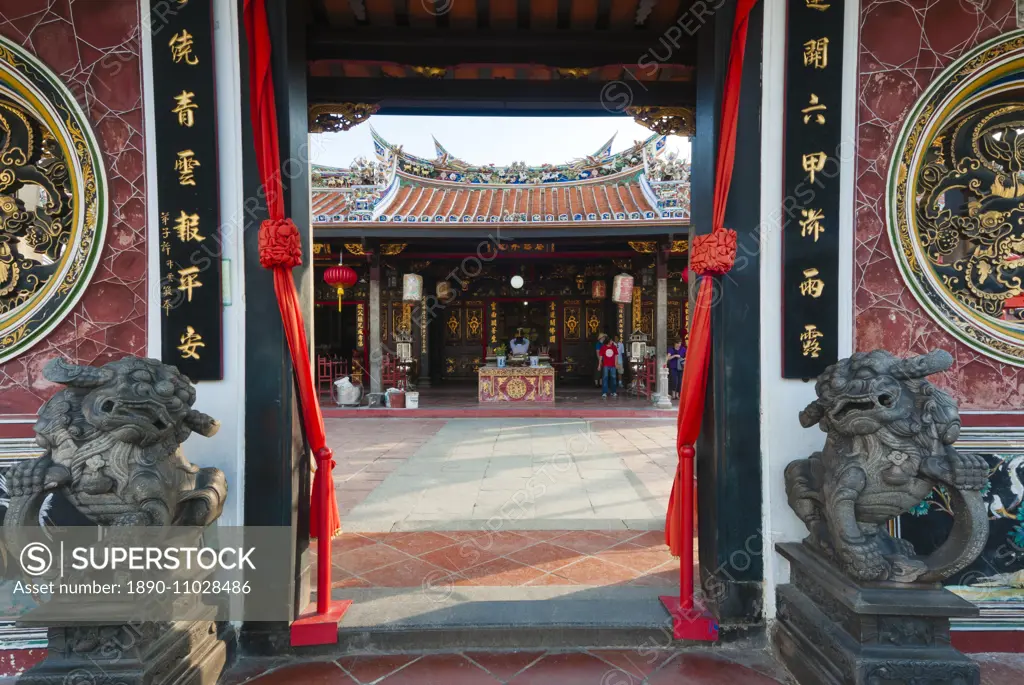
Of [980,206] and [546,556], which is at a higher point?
[980,206]

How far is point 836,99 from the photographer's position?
2.55m

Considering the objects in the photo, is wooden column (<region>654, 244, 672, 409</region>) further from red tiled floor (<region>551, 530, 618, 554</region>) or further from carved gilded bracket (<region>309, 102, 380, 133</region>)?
carved gilded bracket (<region>309, 102, 380, 133</region>)

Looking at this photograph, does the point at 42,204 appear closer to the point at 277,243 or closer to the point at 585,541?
the point at 277,243

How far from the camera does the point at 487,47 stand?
3.22 m

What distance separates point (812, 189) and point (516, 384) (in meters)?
8.41

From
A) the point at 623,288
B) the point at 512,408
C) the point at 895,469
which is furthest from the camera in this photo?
the point at 623,288

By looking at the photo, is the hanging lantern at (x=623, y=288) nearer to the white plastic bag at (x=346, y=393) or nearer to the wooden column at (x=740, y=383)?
the white plastic bag at (x=346, y=393)

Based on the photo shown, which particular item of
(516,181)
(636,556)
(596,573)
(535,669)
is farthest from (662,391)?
(535,669)

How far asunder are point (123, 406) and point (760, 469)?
3017 mm

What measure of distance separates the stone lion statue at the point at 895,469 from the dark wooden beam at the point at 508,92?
83.6 inches

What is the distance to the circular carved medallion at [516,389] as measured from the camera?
10625 mm

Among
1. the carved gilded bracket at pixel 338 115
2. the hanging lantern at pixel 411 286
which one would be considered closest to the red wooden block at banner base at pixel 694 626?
the carved gilded bracket at pixel 338 115

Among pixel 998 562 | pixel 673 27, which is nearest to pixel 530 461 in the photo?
pixel 998 562

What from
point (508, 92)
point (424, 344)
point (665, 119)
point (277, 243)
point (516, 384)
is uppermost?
point (508, 92)
